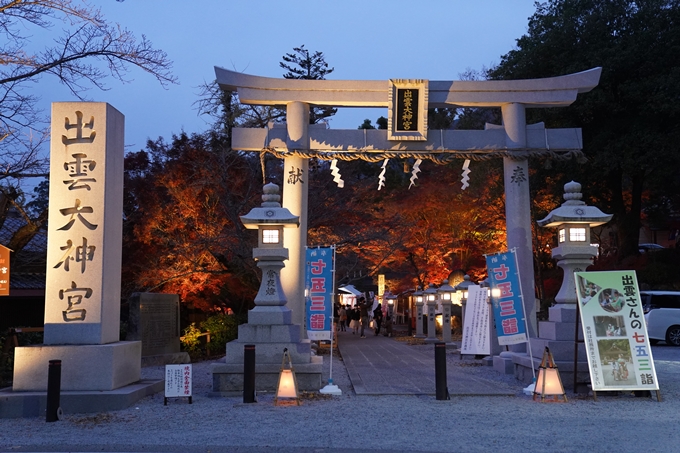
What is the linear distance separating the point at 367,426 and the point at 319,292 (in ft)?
11.9

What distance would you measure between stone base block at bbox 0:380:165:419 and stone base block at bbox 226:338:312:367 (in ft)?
5.88

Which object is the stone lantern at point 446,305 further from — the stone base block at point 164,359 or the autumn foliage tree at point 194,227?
the stone base block at point 164,359

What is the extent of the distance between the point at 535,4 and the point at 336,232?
1767 centimetres

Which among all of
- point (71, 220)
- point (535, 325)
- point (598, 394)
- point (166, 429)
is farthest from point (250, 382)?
point (535, 325)

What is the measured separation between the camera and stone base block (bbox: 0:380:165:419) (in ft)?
31.8

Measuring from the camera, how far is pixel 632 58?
26.0m

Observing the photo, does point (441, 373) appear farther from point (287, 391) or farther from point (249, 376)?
point (249, 376)

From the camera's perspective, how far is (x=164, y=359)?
1692cm

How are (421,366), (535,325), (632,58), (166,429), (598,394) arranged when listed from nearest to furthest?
(166,429) < (598,394) < (535,325) < (421,366) < (632,58)

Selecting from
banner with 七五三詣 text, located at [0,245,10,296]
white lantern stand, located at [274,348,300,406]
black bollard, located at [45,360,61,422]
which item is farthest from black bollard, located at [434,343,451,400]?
banner with 七五三詣 text, located at [0,245,10,296]

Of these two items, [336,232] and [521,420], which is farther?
[336,232]

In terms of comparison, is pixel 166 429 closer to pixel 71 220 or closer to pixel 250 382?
pixel 250 382

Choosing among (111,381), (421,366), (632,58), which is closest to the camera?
(111,381)

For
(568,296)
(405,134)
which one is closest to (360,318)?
(405,134)
